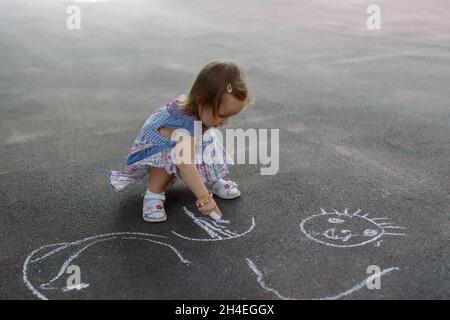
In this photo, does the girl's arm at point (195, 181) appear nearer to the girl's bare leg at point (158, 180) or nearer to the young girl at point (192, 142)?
the young girl at point (192, 142)

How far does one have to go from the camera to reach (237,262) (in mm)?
2598

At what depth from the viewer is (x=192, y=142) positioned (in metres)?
2.98

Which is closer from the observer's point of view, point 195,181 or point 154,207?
point 195,181

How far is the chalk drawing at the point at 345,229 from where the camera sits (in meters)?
2.77

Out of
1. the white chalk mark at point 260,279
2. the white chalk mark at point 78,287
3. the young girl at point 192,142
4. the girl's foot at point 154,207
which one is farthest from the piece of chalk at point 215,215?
the white chalk mark at point 78,287

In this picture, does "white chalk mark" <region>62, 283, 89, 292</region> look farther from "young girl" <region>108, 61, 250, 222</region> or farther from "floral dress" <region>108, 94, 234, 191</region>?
"floral dress" <region>108, 94, 234, 191</region>

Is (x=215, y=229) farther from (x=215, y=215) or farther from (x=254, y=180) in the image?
(x=254, y=180)

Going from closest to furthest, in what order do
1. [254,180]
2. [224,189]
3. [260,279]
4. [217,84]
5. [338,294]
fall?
1. [338,294]
2. [260,279]
3. [217,84]
4. [224,189]
5. [254,180]

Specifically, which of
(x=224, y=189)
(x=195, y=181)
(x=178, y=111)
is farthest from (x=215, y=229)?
(x=178, y=111)

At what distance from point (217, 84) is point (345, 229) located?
97 centimetres

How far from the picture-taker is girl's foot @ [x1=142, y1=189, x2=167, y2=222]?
2990 millimetres
